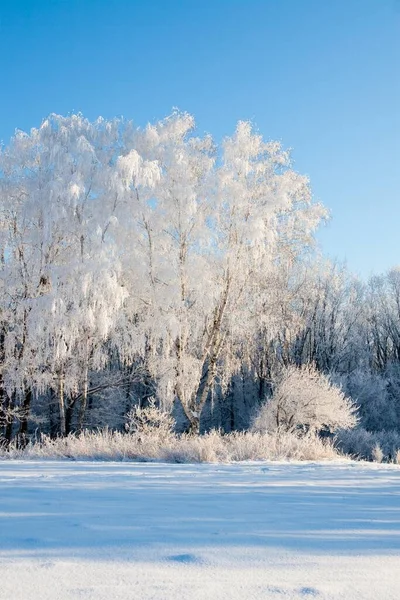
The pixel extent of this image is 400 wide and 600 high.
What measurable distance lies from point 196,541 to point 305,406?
17843mm

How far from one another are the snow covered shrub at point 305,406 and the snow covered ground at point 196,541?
50.3ft

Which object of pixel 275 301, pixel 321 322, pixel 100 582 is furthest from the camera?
pixel 321 322

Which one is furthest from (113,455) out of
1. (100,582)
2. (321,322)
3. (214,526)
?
(321,322)

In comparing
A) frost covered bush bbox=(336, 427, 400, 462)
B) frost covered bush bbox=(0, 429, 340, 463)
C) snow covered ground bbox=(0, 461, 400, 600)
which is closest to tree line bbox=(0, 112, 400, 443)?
frost covered bush bbox=(0, 429, 340, 463)

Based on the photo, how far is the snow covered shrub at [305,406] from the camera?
18875mm

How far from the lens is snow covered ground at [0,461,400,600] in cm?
162

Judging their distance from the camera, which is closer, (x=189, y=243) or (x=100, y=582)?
(x=100, y=582)

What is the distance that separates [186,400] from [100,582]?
1255 cm

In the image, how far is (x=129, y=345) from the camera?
558 inches

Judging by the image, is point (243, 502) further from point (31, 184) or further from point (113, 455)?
point (31, 184)

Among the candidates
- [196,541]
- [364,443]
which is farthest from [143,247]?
[364,443]

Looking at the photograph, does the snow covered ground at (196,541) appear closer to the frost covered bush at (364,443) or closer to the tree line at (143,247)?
the tree line at (143,247)

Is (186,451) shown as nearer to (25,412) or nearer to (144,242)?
(144,242)

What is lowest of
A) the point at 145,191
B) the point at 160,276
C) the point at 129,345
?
the point at 129,345
